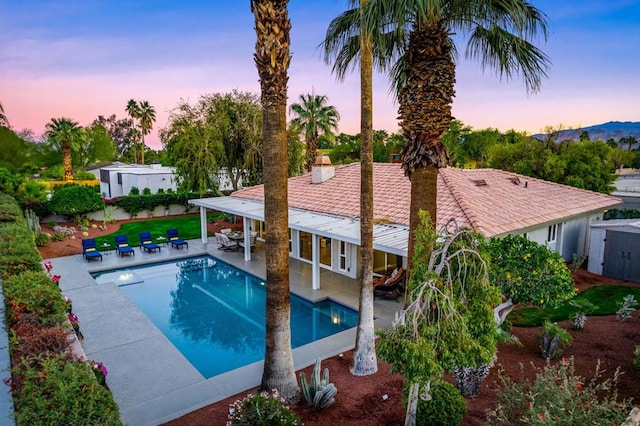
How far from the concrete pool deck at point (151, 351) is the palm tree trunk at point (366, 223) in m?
1.60

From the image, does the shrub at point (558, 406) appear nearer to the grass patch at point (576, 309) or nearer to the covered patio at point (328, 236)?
the covered patio at point (328, 236)

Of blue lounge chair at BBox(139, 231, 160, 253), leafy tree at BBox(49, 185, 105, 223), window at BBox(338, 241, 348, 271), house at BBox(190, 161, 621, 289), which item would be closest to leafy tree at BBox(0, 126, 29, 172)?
leafy tree at BBox(49, 185, 105, 223)

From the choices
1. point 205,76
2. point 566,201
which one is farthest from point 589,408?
point 205,76

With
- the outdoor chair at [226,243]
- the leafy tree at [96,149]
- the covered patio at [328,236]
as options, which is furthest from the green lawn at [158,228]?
the leafy tree at [96,149]

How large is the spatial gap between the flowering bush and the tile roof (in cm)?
882

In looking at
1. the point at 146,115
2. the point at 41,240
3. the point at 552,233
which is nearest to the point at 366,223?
the point at 552,233

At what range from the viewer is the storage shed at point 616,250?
16469mm

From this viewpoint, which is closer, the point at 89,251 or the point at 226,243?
the point at 89,251

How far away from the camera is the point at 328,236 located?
15102 millimetres

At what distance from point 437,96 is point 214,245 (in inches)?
775

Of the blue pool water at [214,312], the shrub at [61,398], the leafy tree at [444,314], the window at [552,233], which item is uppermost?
the leafy tree at [444,314]

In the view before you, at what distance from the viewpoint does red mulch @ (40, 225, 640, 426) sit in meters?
7.54

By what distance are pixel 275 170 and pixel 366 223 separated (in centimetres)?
276

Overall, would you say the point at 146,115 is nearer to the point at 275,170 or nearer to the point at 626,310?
the point at 275,170
